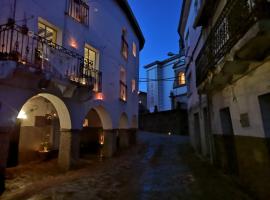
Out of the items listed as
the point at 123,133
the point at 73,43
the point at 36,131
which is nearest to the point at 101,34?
the point at 73,43

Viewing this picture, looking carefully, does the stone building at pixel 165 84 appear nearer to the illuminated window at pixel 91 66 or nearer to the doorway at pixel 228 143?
the illuminated window at pixel 91 66

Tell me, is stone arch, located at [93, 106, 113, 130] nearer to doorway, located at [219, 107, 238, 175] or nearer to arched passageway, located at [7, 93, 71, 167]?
arched passageway, located at [7, 93, 71, 167]

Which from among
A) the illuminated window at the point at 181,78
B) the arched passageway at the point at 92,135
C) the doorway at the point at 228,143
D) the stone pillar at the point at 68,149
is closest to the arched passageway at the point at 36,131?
the stone pillar at the point at 68,149

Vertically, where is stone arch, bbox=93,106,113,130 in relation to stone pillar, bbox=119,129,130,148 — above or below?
above

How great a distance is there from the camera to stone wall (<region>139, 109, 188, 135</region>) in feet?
83.8

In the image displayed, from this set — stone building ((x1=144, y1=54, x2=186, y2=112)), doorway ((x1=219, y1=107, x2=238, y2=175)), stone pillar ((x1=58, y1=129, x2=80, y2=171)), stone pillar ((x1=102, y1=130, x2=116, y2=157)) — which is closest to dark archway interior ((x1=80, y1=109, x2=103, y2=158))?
stone pillar ((x1=102, y1=130, x2=116, y2=157))

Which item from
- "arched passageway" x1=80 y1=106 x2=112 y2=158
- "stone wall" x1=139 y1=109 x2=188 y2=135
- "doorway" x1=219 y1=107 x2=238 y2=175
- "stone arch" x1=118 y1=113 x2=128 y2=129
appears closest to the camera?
"doorway" x1=219 y1=107 x2=238 y2=175

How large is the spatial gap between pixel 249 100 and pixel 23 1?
8182mm

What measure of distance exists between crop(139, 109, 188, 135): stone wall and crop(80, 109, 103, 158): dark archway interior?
12.3 m

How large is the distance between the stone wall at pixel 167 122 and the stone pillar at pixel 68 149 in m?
17.7

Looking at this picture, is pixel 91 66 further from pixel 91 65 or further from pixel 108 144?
pixel 108 144

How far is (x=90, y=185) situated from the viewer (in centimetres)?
708

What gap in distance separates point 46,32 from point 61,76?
224cm

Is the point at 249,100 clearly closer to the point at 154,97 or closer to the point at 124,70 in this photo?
the point at 124,70
